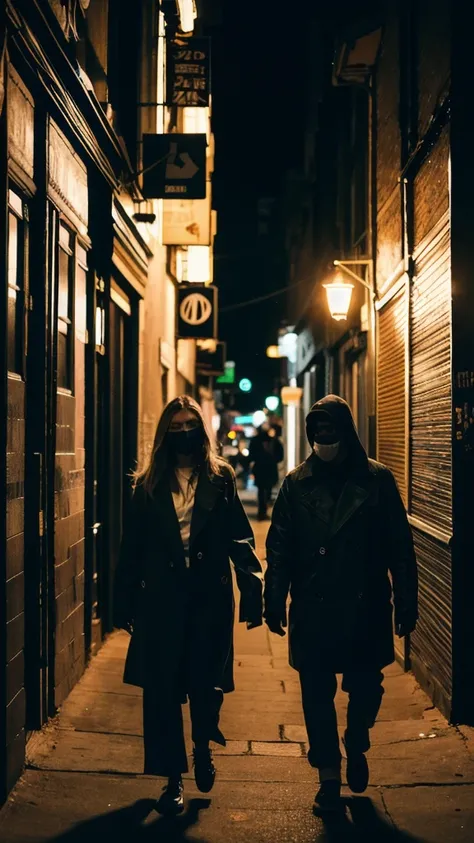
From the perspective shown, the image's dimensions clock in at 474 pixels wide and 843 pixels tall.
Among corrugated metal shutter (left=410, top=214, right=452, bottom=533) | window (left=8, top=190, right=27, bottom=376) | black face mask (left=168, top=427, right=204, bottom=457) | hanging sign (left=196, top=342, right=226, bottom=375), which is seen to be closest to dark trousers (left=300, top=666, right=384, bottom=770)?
black face mask (left=168, top=427, right=204, bottom=457)

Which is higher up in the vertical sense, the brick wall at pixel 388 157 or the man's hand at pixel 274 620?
the brick wall at pixel 388 157

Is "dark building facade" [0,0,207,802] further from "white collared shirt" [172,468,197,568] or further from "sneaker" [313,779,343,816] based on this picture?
"sneaker" [313,779,343,816]

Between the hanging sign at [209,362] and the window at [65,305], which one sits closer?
the window at [65,305]

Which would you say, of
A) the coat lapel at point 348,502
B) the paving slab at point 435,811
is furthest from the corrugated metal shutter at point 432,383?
the paving slab at point 435,811

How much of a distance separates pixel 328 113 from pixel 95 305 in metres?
11.0

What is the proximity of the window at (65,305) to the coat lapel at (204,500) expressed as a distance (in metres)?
2.20

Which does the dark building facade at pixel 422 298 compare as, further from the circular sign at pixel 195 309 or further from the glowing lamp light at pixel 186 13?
the circular sign at pixel 195 309

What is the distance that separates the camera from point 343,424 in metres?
5.14

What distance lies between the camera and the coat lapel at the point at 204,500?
5.04 meters

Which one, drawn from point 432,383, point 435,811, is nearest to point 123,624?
point 435,811

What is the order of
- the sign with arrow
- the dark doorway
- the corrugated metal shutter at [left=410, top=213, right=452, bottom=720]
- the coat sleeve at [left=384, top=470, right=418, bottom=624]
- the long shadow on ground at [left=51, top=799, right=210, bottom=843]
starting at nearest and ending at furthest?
1. the long shadow on ground at [left=51, top=799, right=210, bottom=843]
2. the coat sleeve at [left=384, top=470, right=418, bottom=624]
3. the corrugated metal shutter at [left=410, top=213, right=452, bottom=720]
4. the dark doorway
5. the sign with arrow

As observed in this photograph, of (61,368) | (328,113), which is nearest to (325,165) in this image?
(328,113)

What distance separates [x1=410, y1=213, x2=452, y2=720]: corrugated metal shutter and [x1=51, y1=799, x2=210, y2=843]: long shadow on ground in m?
2.33

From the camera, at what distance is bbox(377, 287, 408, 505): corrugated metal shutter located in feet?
29.0
